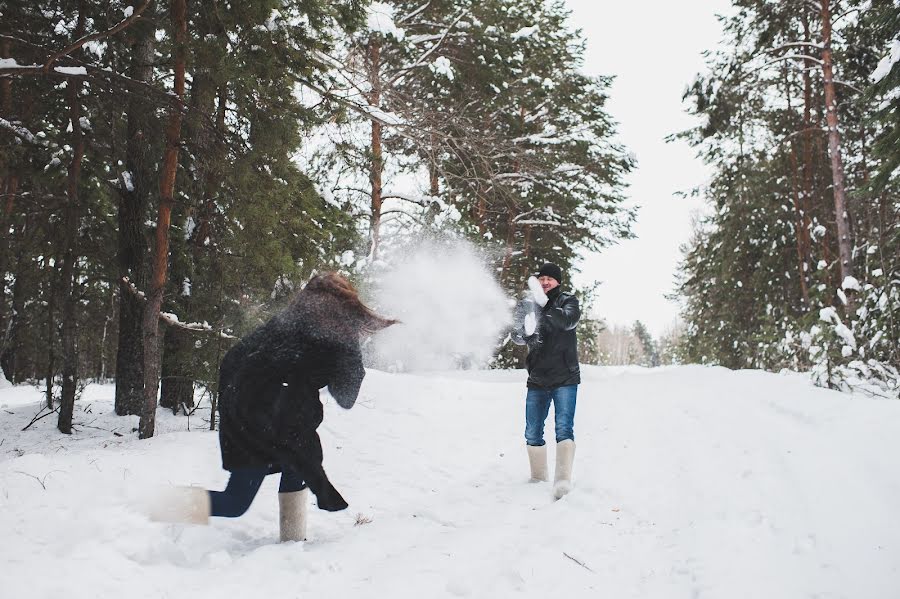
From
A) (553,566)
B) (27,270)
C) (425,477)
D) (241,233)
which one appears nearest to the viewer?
(553,566)

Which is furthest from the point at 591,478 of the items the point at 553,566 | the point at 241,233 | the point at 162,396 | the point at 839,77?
the point at 839,77

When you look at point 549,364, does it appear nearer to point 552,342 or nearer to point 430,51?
point 552,342

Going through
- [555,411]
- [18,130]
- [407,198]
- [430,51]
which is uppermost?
[430,51]

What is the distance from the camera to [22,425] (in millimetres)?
8570

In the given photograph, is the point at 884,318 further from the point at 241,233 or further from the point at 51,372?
the point at 51,372

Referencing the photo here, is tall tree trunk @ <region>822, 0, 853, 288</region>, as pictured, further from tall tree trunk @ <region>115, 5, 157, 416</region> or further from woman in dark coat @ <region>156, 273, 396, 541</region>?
tall tree trunk @ <region>115, 5, 157, 416</region>

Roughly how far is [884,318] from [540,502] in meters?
6.40

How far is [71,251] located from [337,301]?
5.86 meters

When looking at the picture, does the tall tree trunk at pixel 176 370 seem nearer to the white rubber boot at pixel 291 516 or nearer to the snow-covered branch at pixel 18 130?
the snow-covered branch at pixel 18 130

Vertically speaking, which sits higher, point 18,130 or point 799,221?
point 799,221

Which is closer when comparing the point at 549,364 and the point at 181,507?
the point at 181,507

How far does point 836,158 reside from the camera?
38.9 ft

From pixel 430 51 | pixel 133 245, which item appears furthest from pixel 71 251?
pixel 430 51

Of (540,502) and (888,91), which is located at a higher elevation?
(888,91)
